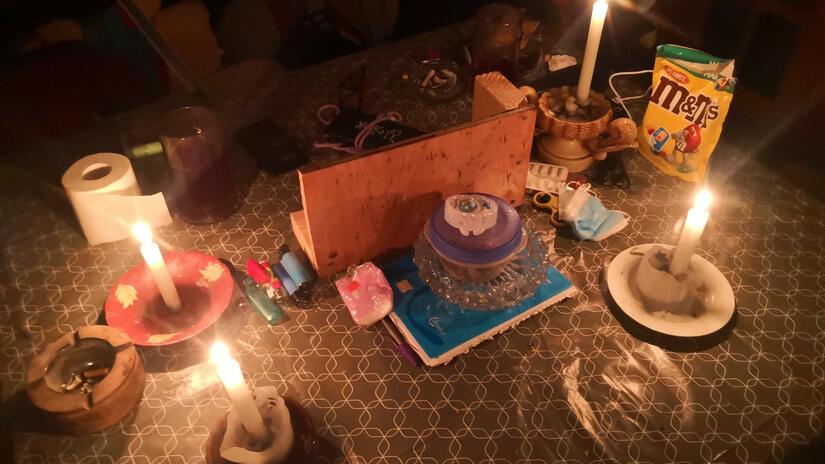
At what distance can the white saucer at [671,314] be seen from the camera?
0.93 m

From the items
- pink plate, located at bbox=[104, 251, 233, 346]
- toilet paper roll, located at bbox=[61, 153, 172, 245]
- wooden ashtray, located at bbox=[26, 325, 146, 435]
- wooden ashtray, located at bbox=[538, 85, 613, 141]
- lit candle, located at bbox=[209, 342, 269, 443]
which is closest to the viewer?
lit candle, located at bbox=[209, 342, 269, 443]

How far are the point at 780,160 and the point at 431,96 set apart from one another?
2.37 feet

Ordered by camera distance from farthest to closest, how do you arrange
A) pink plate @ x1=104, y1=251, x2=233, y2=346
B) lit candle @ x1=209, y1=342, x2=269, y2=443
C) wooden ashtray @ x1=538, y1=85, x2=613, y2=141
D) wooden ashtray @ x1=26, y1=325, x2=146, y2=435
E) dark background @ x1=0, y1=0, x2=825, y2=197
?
dark background @ x1=0, y1=0, x2=825, y2=197 → wooden ashtray @ x1=538, y1=85, x2=613, y2=141 → pink plate @ x1=104, y1=251, x2=233, y2=346 → wooden ashtray @ x1=26, y1=325, x2=146, y2=435 → lit candle @ x1=209, y1=342, x2=269, y2=443

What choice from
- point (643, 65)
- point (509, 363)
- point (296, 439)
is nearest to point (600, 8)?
point (643, 65)

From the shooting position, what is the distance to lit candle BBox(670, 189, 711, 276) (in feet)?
2.82

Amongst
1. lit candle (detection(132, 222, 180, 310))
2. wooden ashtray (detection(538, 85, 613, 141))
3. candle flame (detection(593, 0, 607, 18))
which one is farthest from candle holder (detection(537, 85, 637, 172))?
lit candle (detection(132, 222, 180, 310))

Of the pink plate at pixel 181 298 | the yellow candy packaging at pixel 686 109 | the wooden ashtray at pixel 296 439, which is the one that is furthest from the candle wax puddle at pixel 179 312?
the yellow candy packaging at pixel 686 109

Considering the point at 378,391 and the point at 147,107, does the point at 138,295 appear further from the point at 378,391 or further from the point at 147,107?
the point at 147,107

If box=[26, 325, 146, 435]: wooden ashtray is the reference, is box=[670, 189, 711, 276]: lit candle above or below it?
above

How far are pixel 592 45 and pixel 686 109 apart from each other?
0.21m

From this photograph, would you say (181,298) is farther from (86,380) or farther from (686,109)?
(686,109)

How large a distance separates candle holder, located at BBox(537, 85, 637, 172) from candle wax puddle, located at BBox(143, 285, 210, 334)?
685 millimetres

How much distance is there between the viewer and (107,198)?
1038 mm

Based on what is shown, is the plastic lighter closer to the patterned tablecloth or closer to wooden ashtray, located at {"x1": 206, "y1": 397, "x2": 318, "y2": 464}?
the patterned tablecloth
